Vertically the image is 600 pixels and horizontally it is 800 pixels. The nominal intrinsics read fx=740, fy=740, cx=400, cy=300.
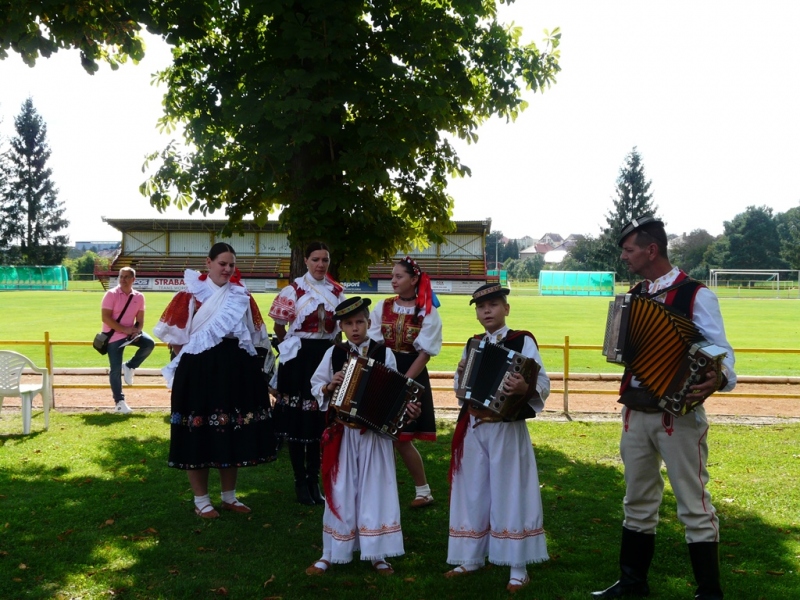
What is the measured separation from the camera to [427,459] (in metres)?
8.24

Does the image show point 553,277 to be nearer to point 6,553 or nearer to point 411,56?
point 411,56

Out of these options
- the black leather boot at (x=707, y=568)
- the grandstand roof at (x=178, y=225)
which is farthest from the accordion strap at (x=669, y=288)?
the grandstand roof at (x=178, y=225)

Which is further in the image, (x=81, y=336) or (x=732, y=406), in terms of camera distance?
(x=81, y=336)

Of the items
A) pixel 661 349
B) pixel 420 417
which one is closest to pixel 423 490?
pixel 420 417

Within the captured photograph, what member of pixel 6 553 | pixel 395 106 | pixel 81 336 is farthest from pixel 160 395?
pixel 81 336

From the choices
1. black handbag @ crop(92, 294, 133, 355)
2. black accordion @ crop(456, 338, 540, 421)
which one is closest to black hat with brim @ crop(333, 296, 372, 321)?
black accordion @ crop(456, 338, 540, 421)

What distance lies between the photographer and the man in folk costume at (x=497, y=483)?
454cm

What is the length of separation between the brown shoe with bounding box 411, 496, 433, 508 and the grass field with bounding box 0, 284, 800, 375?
5.08m

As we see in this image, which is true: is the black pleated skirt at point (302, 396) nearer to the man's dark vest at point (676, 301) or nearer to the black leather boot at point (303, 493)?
the black leather boot at point (303, 493)

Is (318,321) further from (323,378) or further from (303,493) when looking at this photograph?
(303,493)

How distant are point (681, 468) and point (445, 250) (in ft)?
202

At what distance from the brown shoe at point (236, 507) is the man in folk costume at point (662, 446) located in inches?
119

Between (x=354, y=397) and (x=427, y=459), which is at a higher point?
(x=354, y=397)

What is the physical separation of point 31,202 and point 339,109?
75.3m
